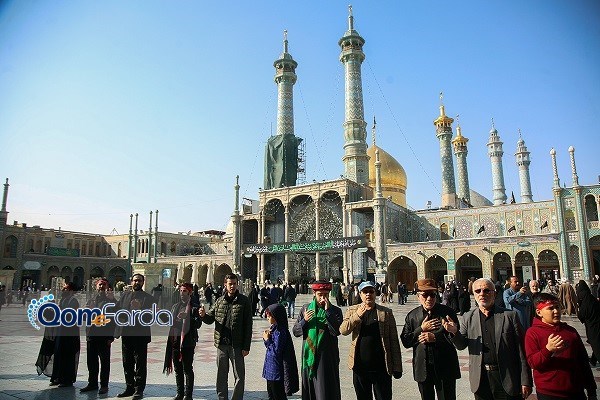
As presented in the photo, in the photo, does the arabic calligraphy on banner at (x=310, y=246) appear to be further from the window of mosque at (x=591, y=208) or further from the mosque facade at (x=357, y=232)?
the window of mosque at (x=591, y=208)

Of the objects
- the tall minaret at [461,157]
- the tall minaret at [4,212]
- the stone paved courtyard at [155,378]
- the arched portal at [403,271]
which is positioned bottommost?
the stone paved courtyard at [155,378]

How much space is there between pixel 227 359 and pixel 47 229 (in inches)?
2148

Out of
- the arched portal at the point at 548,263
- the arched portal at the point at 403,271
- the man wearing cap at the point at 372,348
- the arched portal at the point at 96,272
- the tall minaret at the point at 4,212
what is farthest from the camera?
the arched portal at the point at 96,272

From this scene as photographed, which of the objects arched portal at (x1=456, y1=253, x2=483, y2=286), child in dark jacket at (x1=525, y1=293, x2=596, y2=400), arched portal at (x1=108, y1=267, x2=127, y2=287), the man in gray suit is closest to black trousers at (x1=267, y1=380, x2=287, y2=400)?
the man in gray suit

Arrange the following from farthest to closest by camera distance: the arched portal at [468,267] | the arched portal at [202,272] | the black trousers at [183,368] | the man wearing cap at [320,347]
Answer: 1. the arched portal at [202,272]
2. the arched portal at [468,267]
3. the black trousers at [183,368]
4. the man wearing cap at [320,347]

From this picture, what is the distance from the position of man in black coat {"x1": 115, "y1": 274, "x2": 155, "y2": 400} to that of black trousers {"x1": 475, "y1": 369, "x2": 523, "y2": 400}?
13.6 feet

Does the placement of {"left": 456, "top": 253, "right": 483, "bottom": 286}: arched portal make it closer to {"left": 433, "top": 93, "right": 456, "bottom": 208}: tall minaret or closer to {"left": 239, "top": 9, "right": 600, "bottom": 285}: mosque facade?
{"left": 239, "top": 9, "right": 600, "bottom": 285}: mosque facade

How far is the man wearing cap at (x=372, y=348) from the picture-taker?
4.27m

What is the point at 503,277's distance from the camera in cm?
3180

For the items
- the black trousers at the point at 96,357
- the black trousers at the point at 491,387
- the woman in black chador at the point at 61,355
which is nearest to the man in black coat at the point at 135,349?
the black trousers at the point at 96,357

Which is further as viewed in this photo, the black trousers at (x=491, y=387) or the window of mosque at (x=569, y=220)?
the window of mosque at (x=569, y=220)

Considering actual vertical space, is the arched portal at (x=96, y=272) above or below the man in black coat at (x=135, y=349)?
above

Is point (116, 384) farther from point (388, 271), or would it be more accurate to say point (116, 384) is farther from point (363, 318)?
point (388, 271)

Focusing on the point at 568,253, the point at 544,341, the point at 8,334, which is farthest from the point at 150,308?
the point at 568,253
